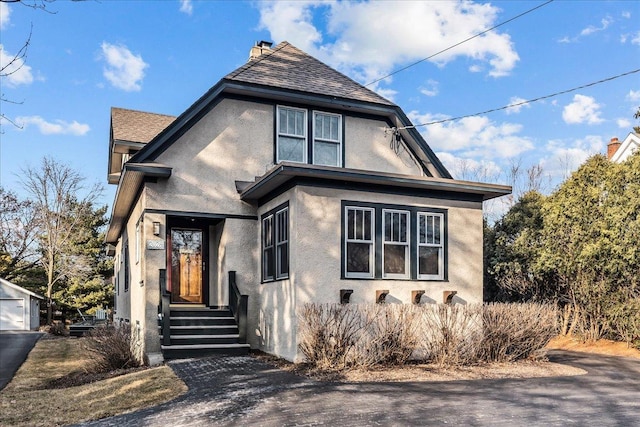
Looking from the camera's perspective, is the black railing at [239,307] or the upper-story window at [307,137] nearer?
the black railing at [239,307]

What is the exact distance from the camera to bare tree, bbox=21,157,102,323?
115ft

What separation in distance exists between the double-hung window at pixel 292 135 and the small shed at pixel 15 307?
2736cm

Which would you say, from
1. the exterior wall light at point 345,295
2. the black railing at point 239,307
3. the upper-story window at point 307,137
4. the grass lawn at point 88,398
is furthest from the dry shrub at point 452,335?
the upper-story window at point 307,137

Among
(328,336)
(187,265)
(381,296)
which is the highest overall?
(187,265)

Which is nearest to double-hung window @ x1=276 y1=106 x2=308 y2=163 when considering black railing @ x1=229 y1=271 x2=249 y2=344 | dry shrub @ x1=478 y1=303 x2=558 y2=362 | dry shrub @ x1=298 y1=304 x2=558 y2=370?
black railing @ x1=229 y1=271 x2=249 y2=344

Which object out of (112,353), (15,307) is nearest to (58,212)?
(15,307)

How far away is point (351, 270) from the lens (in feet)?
35.8

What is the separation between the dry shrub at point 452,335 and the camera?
9961mm

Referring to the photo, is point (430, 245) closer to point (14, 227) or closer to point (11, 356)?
point (11, 356)

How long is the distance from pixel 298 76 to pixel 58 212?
2715 centimetres

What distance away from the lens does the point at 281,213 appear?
11453 mm

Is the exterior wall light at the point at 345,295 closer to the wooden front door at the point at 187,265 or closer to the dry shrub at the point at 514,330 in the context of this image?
the dry shrub at the point at 514,330

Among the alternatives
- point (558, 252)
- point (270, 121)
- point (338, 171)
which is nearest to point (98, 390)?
point (338, 171)

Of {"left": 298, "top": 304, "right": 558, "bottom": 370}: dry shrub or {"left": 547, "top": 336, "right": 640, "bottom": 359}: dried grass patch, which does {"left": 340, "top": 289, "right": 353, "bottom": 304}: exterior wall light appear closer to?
{"left": 298, "top": 304, "right": 558, "bottom": 370}: dry shrub
